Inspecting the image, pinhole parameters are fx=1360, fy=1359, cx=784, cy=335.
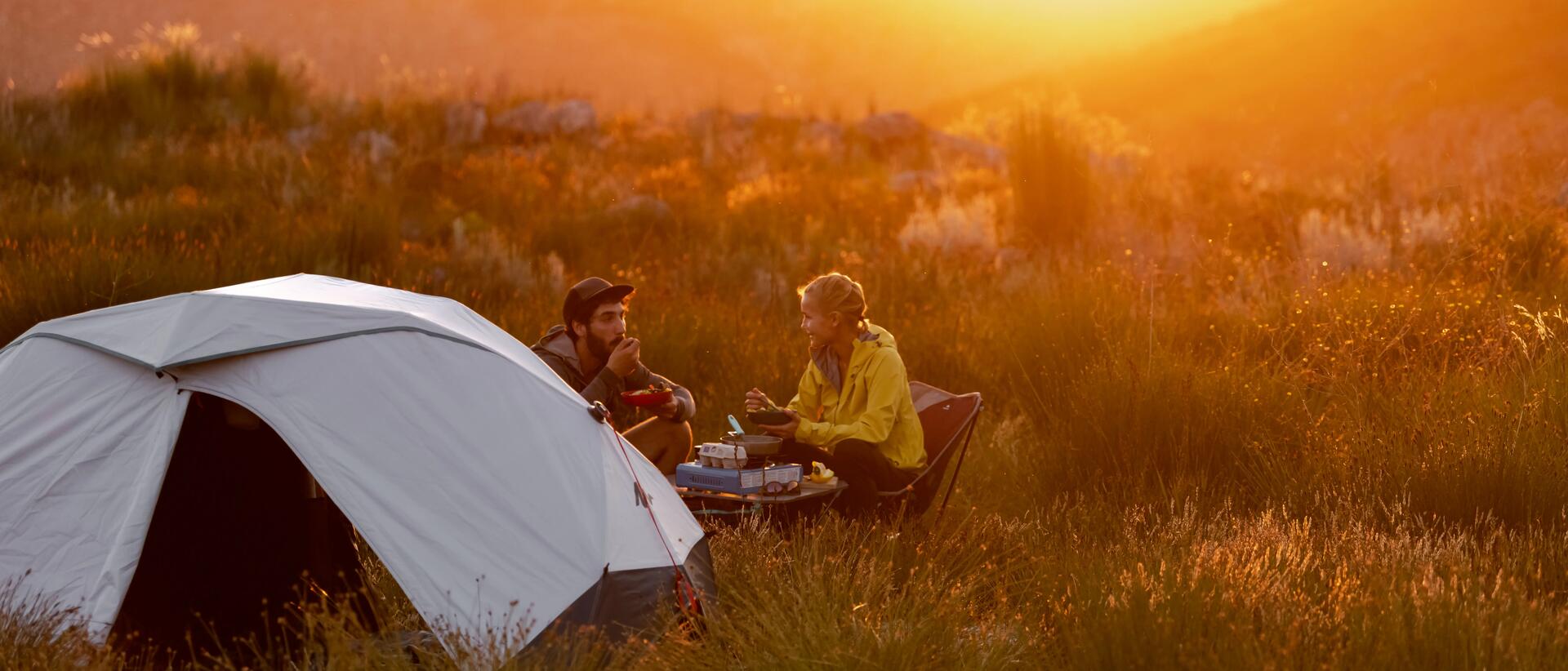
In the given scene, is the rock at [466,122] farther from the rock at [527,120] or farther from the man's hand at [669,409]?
the man's hand at [669,409]

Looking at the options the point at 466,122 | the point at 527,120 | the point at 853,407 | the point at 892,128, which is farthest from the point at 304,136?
the point at 853,407

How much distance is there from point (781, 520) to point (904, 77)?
78.6 m

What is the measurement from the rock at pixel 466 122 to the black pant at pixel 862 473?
13270mm

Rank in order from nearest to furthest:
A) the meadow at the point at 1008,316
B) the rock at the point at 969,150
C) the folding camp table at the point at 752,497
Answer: the meadow at the point at 1008,316 → the folding camp table at the point at 752,497 → the rock at the point at 969,150

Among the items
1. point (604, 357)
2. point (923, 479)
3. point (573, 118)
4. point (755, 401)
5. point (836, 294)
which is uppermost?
point (573, 118)

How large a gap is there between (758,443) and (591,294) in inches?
50.3

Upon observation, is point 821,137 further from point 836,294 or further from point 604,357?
point 836,294

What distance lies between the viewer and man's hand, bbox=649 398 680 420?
19.7 feet

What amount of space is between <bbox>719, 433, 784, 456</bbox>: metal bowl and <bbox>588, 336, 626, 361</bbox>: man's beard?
1045 mm

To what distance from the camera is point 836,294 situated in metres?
5.91

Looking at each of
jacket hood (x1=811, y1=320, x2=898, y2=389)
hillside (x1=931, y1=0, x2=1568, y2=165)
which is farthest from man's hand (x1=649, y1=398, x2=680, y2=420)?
hillside (x1=931, y1=0, x2=1568, y2=165)

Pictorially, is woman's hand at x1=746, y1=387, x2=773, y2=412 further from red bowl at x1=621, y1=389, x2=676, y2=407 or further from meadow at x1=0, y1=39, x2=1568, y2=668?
meadow at x1=0, y1=39, x2=1568, y2=668

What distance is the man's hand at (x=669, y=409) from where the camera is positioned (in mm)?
6020

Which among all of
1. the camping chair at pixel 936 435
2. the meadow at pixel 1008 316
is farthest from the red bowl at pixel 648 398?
the camping chair at pixel 936 435
